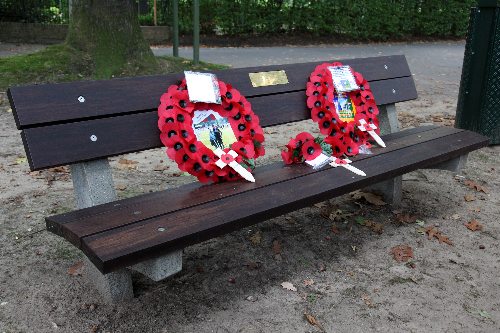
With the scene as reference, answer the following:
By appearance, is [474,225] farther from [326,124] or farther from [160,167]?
[160,167]

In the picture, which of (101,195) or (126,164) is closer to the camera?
(101,195)

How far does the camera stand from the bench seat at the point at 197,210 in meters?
1.93

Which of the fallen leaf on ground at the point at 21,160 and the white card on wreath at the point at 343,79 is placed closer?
the white card on wreath at the point at 343,79

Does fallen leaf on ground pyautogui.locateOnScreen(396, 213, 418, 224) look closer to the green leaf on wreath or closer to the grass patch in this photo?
the green leaf on wreath

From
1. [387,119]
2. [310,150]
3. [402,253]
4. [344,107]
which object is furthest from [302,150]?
[387,119]

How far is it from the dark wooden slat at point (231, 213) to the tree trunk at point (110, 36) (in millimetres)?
4489

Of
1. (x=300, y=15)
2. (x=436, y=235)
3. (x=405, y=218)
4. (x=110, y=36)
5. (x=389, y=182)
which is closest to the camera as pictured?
(x=436, y=235)

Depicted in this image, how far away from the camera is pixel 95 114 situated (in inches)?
95.8

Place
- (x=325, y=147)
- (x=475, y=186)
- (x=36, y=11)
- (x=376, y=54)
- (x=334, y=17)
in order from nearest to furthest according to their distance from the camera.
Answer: (x=325, y=147), (x=475, y=186), (x=376, y=54), (x=36, y=11), (x=334, y=17)

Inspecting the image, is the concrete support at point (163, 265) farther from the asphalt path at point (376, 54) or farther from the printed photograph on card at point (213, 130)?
the asphalt path at point (376, 54)

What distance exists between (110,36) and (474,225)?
503 cm

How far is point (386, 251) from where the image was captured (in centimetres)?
312

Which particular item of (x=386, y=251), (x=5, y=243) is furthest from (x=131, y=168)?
(x=386, y=251)

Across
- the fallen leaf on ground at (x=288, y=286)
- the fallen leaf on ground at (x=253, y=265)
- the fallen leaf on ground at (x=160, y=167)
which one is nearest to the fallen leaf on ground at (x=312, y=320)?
the fallen leaf on ground at (x=288, y=286)
